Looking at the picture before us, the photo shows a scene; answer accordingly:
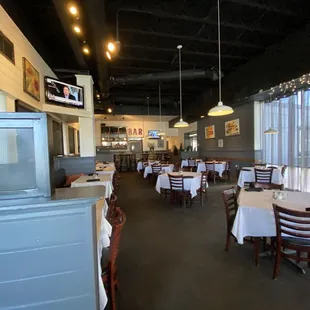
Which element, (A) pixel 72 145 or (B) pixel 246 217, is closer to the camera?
(B) pixel 246 217

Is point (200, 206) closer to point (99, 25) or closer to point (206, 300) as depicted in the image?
point (206, 300)

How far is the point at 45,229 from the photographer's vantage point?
137cm

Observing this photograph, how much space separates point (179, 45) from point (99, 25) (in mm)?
3023

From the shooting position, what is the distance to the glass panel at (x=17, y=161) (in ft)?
4.55

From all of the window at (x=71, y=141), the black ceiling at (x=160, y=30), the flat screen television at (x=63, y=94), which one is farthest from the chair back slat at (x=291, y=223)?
the window at (x=71, y=141)

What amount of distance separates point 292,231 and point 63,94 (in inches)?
228

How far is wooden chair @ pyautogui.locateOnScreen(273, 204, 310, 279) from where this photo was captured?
7.61 feet

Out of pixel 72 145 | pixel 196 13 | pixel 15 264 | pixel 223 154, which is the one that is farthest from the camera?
pixel 223 154

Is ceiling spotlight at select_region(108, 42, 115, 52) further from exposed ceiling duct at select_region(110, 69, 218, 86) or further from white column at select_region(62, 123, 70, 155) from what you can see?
white column at select_region(62, 123, 70, 155)

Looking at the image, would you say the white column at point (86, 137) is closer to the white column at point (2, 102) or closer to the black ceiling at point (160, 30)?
the black ceiling at point (160, 30)

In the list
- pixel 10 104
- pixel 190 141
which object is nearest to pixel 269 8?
pixel 10 104

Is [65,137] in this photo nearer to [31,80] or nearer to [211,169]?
[31,80]

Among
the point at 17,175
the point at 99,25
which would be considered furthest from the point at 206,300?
the point at 99,25

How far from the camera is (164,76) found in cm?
807
